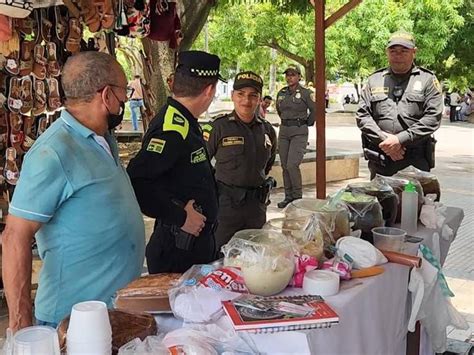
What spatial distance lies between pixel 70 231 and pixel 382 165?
2831mm

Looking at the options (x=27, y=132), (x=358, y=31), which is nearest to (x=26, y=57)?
(x=27, y=132)

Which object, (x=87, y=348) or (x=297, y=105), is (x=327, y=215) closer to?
(x=87, y=348)

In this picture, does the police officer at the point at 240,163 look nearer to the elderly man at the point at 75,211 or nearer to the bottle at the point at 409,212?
the bottle at the point at 409,212

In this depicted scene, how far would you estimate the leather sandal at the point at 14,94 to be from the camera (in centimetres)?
336

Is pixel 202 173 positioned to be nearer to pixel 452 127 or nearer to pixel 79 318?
pixel 79 318

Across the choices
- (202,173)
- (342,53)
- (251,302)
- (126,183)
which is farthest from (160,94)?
(342,53)

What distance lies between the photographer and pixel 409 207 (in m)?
2.63

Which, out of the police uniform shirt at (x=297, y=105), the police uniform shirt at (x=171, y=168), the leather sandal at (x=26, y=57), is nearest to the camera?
the police uniform shirt at (x=171, y=168)

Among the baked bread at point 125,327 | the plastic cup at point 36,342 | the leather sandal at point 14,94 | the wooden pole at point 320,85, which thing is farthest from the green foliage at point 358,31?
the plastic cup at point 36,342

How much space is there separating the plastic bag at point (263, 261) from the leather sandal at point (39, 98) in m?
2.15

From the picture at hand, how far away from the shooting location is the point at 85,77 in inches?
76.9

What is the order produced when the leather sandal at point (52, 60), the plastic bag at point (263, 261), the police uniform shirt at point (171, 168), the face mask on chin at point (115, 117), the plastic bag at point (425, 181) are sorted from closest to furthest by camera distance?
1. the plastic bag at point (263, 261)
2. the face mask on chin at point (115, 117)
3. the police uniform shirt at point (171, 168)
4. the plastic bag at point (425, 181)
5. the leather sandal at point (52, 60)

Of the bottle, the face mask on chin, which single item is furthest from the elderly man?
the bottle

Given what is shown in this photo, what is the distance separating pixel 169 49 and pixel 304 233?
4.39 metres
